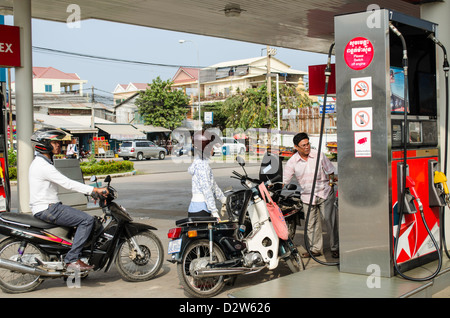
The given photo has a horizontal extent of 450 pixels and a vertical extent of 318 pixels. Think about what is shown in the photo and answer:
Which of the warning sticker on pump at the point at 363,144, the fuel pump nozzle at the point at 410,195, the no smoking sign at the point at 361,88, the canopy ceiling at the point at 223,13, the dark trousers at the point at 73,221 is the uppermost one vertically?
the canopy ceiling at the point at 223,13

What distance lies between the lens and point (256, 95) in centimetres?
4288

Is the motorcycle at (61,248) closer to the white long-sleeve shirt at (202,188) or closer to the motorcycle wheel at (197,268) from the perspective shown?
the white long-sleeve shirt at (202,188)

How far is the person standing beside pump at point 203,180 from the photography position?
5633 millimetres

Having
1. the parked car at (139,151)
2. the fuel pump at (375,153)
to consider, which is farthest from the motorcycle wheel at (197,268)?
the parked car at (139,151)

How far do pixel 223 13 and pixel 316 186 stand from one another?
5.99 metres

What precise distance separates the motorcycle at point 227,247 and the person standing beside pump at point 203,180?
0.24m

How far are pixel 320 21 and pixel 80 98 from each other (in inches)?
1820

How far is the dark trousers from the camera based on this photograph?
5426 mm

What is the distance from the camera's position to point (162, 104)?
56281mm

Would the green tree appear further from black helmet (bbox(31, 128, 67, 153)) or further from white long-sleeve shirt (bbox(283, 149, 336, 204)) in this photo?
black helmet (bbox(31, 128, 67, 153))

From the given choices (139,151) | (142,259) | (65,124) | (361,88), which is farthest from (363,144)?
(65,124)

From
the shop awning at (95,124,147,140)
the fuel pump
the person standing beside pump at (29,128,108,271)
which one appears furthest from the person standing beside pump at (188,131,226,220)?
the shop awning at (95,124,147,140)
